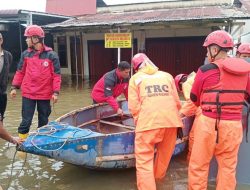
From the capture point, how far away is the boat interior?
21.2 feet

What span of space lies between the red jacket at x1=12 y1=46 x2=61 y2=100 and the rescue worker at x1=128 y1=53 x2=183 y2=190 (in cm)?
194

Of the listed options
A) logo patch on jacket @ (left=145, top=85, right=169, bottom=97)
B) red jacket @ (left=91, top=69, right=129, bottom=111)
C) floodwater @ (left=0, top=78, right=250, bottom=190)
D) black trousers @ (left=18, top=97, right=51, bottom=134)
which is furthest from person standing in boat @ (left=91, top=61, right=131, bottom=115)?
logo patch on jacket @ (left=145, top=85, right=169, bottom=97)

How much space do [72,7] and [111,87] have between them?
16.1m

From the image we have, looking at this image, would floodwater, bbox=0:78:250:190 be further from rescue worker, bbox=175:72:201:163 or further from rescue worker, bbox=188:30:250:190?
rescue worker, bbox=188:30:250:190

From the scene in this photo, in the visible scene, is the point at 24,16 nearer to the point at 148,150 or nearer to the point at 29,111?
the point at 29,111

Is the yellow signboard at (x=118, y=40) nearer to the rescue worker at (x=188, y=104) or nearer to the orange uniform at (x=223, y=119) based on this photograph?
the rescue worker at (x=188, y=104)

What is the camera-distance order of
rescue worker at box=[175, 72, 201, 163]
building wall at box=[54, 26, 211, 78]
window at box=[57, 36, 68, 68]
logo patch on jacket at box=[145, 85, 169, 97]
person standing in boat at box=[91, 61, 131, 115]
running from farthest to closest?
window at box=[57, 36, 68, 68] → building wall at box=[54, 26, 211, 78] → person standing in boat at box=[91, 61, 131, 115] → rescue worker at box=[175, 72, 201, 163] → logo patch on jacket at box=[145, 85, 169, 97]

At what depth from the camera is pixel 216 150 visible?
3926mm


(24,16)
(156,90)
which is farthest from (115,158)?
(24,16)

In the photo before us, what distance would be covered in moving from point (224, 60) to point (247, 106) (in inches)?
38.2

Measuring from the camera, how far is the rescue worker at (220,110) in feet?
12.3

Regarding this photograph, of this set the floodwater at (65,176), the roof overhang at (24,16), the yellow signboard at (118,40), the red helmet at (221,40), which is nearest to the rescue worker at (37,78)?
the floodwater at (65,176)

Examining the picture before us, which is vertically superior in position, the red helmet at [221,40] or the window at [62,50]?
the red helmet at [221,40]

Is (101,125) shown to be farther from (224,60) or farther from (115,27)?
(115,27)
